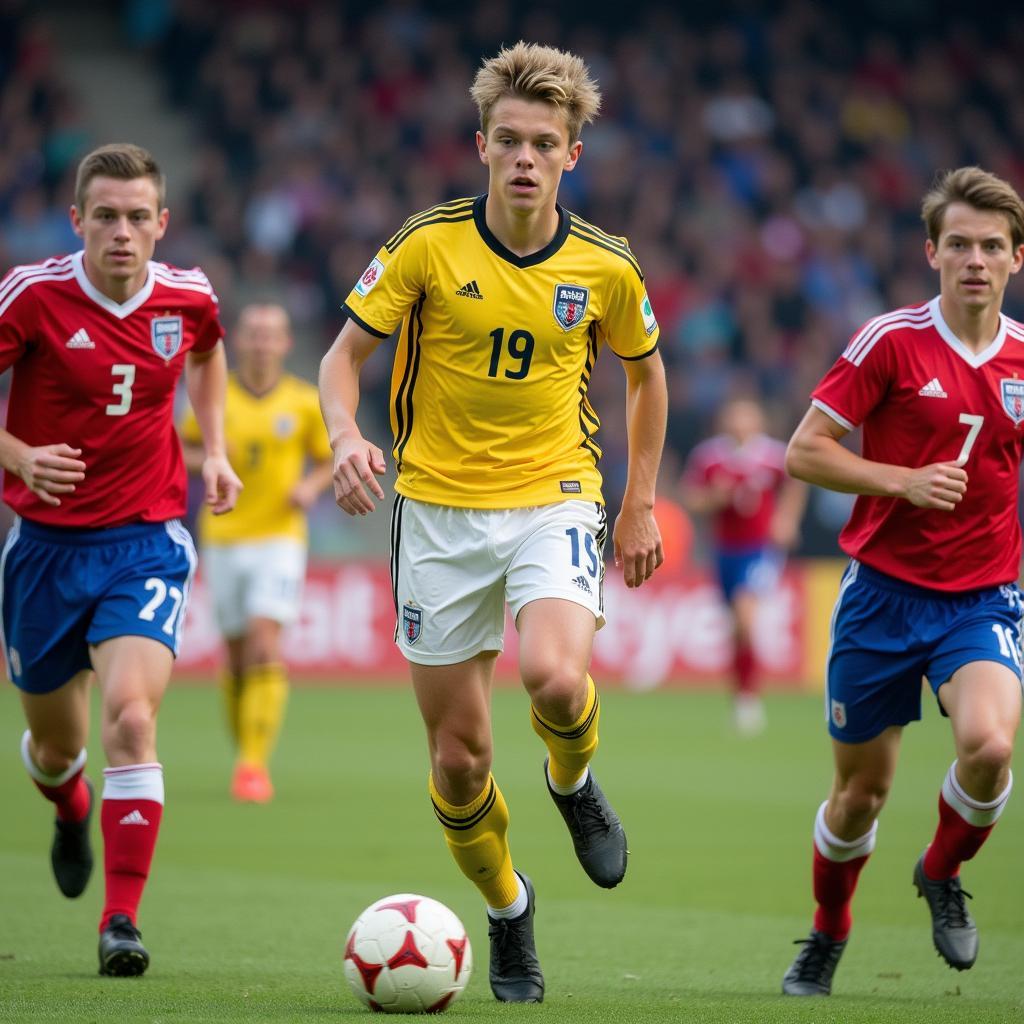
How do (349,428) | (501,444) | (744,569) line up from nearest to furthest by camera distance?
(349,428) < (501,444) < (744,569)

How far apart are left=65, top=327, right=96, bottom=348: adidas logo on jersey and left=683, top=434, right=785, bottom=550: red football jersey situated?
1052 centimetres

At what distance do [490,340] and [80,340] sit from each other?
1565 mm

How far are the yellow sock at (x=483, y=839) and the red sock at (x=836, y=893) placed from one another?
1.09 meters

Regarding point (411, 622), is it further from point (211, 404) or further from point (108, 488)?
point (211, 404)

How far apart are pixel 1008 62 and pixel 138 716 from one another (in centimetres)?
2363

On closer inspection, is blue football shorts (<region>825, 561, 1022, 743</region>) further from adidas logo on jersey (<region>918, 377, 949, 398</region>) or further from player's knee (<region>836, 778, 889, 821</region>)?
adidas logo on jersey (<region>918, 377, 949, 398</region>)

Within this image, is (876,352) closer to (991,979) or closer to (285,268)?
(991,979)

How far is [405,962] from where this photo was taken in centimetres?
501

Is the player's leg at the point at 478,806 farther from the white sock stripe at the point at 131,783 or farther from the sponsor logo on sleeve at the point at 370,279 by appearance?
the sponsor logo on sleeve at the point at 370,279

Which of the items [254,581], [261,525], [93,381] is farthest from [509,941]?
[261,525]

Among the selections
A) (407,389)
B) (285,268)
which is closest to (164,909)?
(407,389)

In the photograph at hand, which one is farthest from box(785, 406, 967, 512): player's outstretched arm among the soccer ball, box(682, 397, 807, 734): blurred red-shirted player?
box(682, 397, 807, 734): blurred red-shirted player

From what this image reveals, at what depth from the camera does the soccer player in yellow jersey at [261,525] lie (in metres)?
10.7

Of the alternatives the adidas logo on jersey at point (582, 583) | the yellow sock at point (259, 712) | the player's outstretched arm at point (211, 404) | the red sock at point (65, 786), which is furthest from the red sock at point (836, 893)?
the yellow sock at point (259, 712)
